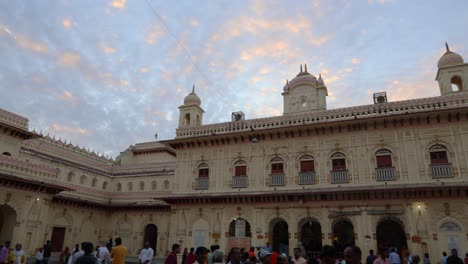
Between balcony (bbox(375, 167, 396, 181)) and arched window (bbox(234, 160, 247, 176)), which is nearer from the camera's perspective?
balcony (bbox(375, 167, 396, 181))

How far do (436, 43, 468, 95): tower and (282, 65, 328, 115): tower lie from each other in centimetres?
767

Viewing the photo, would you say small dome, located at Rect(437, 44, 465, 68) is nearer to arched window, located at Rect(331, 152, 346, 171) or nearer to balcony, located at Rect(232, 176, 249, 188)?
arched window, located at Rect(331, 152, 346, 171)

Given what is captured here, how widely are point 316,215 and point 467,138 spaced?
356 inches

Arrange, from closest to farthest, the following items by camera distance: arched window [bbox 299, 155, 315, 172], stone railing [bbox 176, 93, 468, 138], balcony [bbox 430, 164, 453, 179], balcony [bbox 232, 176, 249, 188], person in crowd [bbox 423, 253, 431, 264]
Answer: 1. person in crowd [bbox 423, 253, 431, 264]
2. balcony [bbox 430, 164, 453, 179]
3. stone railing [bbox 176, 93, 468, 138]
4. arched window [bbox 299, 155, 315, 172]
5. balcony [bbox 232, 176, 249, 188]

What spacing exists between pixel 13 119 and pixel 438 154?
2600 centimetres

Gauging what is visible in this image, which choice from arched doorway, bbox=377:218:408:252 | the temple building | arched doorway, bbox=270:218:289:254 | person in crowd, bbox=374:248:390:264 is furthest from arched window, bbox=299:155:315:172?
person in crowd, bbox=374:248:390:264

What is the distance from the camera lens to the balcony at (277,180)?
835 inches

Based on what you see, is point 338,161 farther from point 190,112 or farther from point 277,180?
point 190,112

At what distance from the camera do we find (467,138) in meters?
18.0

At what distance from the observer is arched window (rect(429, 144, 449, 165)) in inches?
719

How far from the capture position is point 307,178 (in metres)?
20.7

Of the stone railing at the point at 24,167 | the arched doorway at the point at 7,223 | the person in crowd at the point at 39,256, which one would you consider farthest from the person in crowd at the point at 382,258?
the arched doorway at the point at 7,223

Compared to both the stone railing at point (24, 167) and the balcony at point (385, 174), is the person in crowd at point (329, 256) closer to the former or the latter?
the balcony at point (385, 174)

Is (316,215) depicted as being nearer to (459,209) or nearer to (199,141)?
(459,209)
